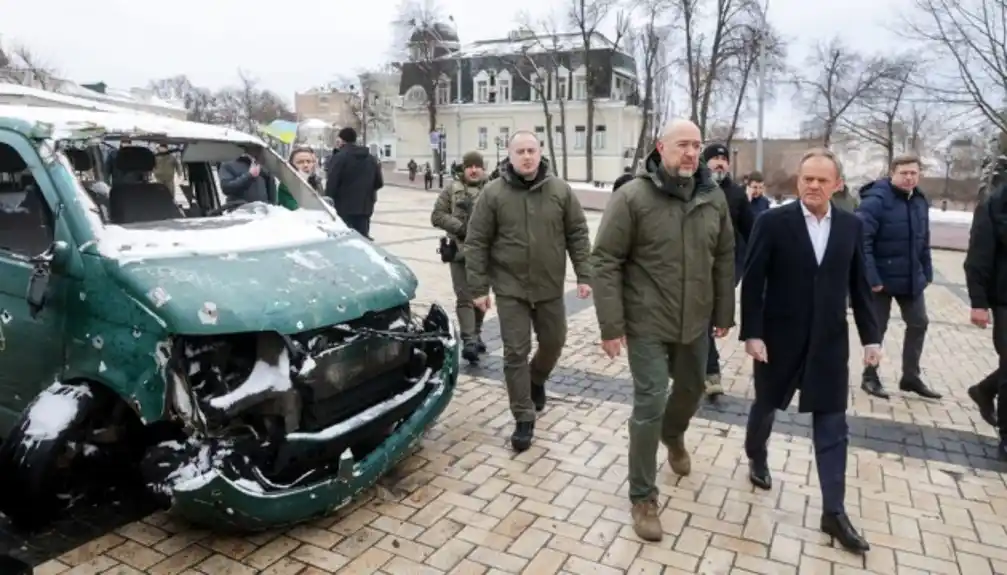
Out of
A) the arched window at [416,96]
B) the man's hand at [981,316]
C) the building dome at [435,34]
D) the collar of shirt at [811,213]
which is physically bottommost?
the man's hand at [981,316]

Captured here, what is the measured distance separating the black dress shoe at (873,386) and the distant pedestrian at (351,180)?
209 inches

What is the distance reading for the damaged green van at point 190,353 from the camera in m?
3.17

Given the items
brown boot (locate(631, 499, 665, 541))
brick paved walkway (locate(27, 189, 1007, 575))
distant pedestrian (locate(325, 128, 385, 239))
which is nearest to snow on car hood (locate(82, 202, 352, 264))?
brick paved walkway (locate(27, 189, 1007, 575))

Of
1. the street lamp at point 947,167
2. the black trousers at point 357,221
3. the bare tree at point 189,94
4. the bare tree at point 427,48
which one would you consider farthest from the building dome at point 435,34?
the black trousers at point 357,221

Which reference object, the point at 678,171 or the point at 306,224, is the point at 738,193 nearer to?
the point at 678,171

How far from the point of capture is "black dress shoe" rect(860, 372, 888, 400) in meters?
5.82

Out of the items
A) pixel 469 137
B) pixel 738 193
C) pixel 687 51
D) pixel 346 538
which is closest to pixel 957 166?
pixel 687 51

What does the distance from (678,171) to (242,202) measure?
9.95ft

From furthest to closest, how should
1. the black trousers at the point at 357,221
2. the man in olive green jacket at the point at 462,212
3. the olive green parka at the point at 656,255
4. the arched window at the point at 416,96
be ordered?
the arched window at the point at 416,96 → the black trousers at the point at 357,221 → the man in olive green jacket at the point at 462,212 → the olive green parka at the point at 656,255

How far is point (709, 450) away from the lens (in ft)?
15.3

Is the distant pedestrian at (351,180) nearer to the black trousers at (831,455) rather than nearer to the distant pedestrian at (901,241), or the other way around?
the distant pedestrian at (901,241)

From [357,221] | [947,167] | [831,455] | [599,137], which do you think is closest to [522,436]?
[831,455]

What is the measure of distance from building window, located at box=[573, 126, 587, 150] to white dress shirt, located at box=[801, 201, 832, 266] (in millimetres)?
51760

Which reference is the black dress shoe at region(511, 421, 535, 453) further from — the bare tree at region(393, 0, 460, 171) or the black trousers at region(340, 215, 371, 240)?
the bare tree at region(393, 0, 460, 171)
